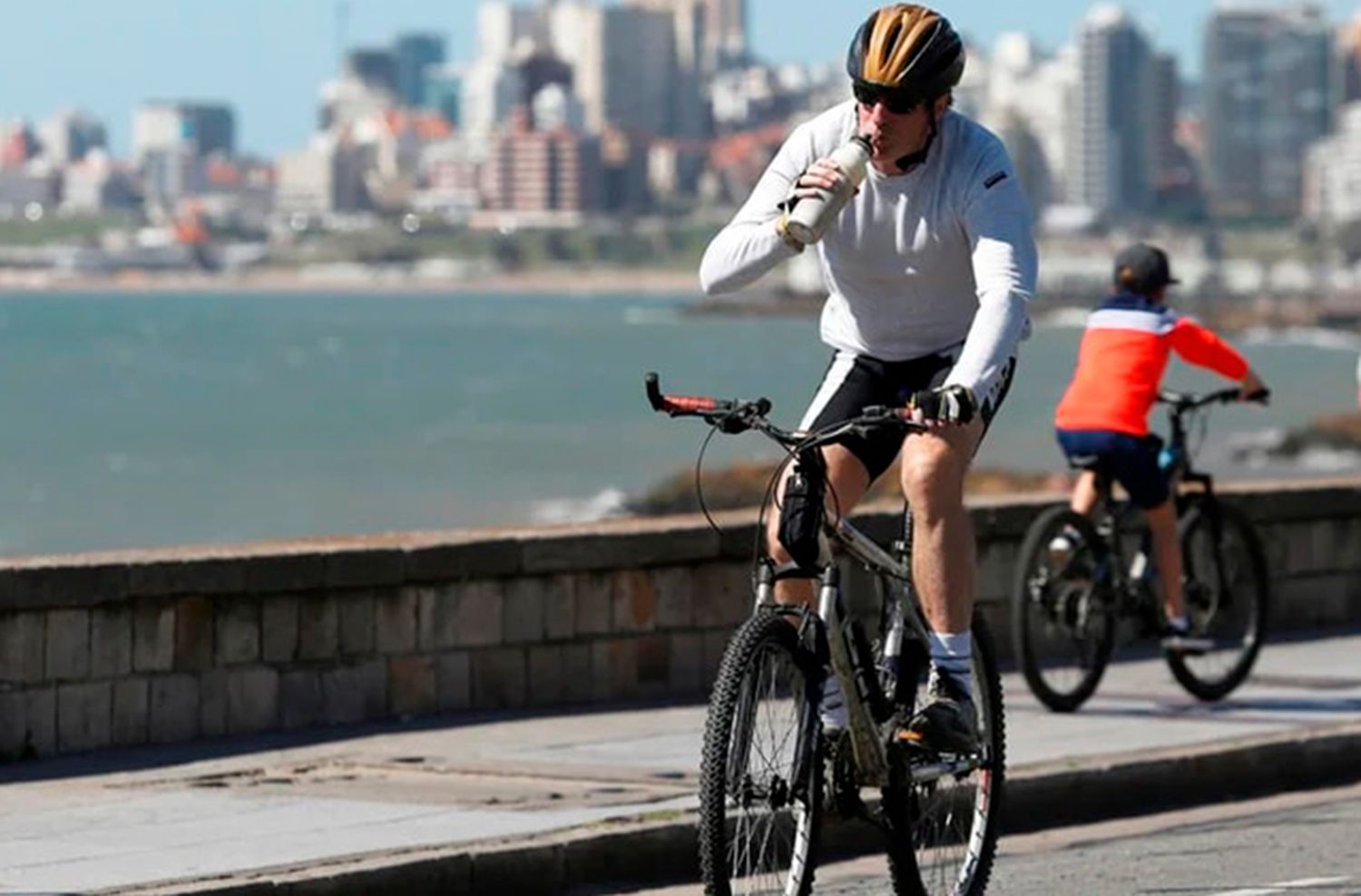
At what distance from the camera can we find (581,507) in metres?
71.9

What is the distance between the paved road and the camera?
28.1 ft

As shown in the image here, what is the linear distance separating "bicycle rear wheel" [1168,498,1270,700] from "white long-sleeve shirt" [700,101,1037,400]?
17.3 feet

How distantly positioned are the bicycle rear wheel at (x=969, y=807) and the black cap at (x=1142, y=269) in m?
4.68

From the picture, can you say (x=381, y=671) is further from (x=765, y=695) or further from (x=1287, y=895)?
(x=765, y=695)

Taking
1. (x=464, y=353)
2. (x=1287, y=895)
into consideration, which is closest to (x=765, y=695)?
(x=1287, y=895)

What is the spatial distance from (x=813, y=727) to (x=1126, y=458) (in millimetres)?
5466

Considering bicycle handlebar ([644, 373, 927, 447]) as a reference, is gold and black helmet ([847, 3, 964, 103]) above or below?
above

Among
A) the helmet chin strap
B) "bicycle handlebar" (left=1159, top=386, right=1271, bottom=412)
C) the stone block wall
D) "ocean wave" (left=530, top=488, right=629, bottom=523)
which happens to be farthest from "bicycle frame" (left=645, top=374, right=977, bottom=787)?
"ocean wave" (left=530, top=488, right=629, bottom=523)

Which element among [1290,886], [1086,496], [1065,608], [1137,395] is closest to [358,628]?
[1065,608]

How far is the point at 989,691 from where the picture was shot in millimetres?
7898

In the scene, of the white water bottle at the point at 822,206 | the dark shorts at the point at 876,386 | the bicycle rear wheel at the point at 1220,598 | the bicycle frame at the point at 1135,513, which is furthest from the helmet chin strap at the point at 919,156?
the bicycle rear wheel at the point at 1220,598

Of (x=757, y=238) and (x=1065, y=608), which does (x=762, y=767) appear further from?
(x=1065, y=608)

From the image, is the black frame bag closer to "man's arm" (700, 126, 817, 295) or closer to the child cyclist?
"man's arm" (700, 126, 817, 295)

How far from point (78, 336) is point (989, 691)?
7290 inches
